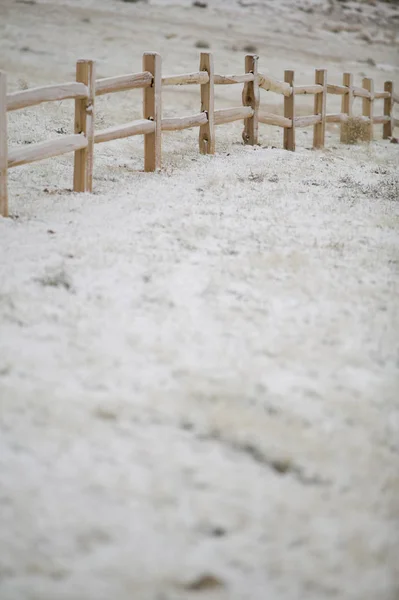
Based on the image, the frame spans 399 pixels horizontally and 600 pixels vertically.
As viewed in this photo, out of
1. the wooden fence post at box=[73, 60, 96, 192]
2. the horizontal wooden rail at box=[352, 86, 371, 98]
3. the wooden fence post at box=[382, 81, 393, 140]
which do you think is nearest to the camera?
the wooden fence post at box=[73, 60, 96, 192]

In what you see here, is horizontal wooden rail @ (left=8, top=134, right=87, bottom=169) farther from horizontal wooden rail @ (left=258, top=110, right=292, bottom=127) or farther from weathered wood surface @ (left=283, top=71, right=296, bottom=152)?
weathered wood surface @ (left=283, top=71, right=296, bottom=152)

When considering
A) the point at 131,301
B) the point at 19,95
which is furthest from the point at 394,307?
the point at 19,95

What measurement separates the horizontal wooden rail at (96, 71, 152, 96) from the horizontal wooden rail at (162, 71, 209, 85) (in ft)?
1.23

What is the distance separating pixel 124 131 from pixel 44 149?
1.37 metres

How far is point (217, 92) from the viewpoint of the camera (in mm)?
19547

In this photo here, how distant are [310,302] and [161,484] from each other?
1892mm

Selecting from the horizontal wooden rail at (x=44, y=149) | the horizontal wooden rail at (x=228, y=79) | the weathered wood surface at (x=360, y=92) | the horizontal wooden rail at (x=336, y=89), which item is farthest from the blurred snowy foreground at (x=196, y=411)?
the weathered wood surface at (x=360, y=92)

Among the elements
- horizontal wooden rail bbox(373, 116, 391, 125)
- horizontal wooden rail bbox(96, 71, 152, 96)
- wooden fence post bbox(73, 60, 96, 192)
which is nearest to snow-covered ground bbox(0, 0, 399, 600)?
wooden fence post bbox(73, 60, 96, 192)

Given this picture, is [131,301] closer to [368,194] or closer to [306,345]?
[306,345]

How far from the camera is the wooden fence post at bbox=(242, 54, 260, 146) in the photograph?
32.4 feet

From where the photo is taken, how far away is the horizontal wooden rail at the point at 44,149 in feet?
17.9

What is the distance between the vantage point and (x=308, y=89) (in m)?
11.3

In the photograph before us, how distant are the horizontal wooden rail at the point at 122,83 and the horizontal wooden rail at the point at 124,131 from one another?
14.3 inches

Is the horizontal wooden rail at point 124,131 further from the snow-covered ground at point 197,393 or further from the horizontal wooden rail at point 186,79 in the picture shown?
the horizontal wooden rail at point 186,79
